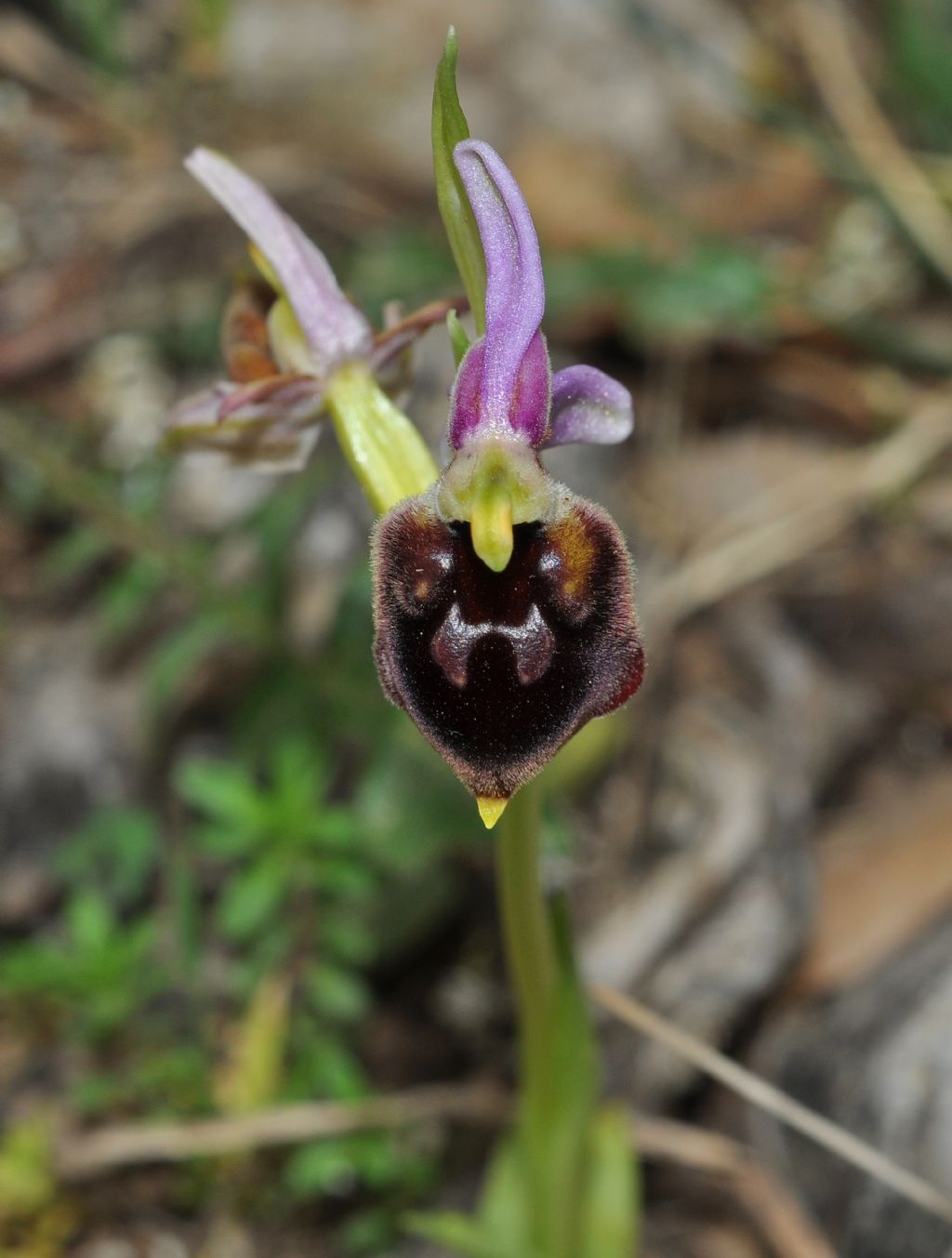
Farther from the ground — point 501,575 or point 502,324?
point 502,324

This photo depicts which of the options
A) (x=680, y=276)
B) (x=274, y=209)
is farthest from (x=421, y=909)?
(x=680, y=276)

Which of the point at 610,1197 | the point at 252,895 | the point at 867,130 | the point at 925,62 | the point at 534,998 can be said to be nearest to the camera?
the point at 534,998

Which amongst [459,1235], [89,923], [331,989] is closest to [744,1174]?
[459,1235]

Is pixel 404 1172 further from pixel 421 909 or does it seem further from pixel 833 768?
pixel 833 768

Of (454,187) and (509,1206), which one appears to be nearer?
(454,187)

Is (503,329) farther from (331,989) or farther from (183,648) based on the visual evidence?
(331,989)

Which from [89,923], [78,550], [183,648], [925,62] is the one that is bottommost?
[89,923]

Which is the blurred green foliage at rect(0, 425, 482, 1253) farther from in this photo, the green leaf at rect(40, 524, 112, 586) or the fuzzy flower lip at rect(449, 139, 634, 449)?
the fuzzy flower lip at rect(449, 139, 634, 449)
